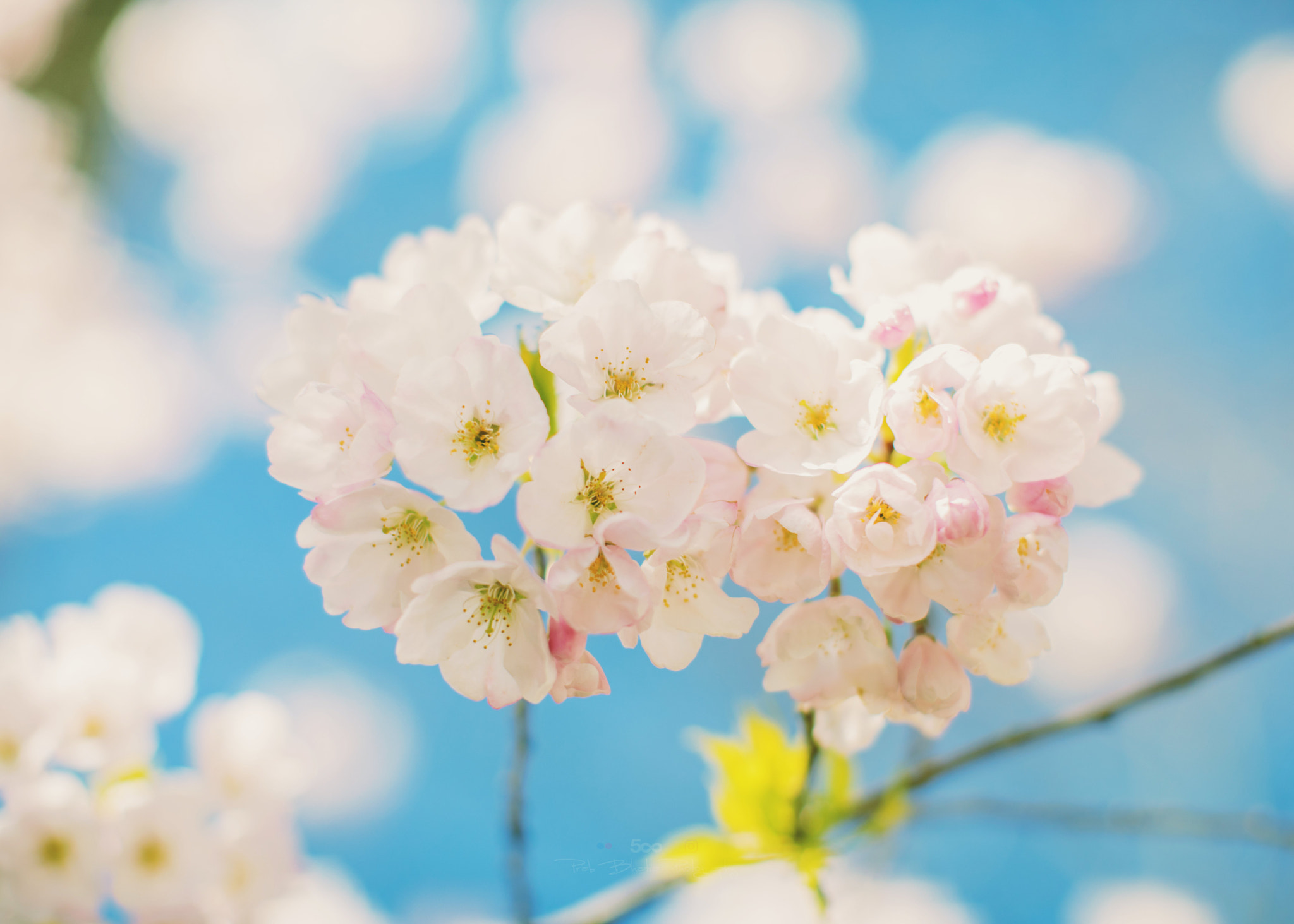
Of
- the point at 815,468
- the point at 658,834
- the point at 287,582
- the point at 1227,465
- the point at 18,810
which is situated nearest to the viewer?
the point at 815,468

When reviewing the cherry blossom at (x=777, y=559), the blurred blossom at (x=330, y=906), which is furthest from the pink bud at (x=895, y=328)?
the blurred blossom at (x=330, y=906)

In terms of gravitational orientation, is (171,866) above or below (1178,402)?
below

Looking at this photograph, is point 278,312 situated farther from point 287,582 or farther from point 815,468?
point 815,468

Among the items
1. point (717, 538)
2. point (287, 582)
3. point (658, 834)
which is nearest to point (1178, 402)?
point (658, 834)

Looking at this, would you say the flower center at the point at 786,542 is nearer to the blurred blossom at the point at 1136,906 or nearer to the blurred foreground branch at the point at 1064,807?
the blurred foreground branch at the point at 1064,807

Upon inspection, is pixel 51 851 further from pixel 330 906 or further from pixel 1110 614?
pixel 1110 614

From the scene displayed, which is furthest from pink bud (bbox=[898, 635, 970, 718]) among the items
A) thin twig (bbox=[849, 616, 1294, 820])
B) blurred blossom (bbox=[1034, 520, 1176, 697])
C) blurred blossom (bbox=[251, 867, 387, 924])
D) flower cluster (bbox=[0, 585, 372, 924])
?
blurred blossom (bbox=[251, 867, 387, 924])
